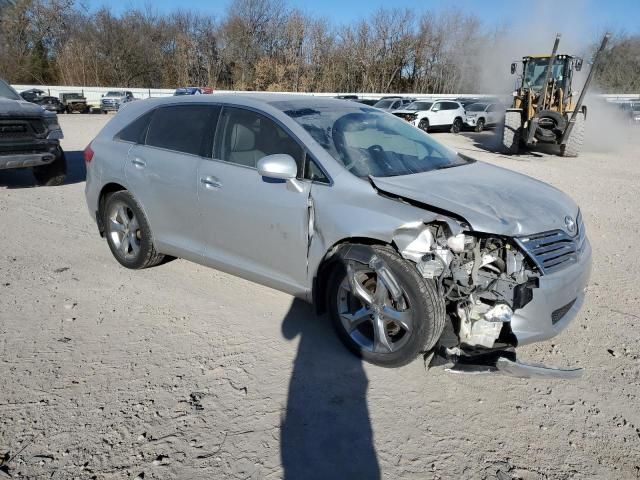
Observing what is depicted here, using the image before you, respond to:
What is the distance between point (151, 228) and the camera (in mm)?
4590

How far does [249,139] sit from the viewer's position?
3904 mm

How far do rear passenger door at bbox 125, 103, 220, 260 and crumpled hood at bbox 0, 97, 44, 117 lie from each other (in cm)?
482

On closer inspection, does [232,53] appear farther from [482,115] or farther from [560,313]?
[560,313]

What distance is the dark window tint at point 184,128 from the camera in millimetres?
4156

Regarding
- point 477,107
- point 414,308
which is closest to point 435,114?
point 477,107

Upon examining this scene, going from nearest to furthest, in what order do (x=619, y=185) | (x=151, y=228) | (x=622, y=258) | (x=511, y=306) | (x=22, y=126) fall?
(x=511, y=306) → (x=151, y=228) → (x=622, y=258) → (x=22, y=126) → (x=619, y=185)

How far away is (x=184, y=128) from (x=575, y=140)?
14.9 metres

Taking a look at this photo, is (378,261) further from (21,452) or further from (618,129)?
(618,129)

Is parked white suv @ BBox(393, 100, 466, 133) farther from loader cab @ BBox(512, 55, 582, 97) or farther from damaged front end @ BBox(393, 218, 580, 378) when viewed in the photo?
damaged front end @ BBox(393, 218, 580, 378)

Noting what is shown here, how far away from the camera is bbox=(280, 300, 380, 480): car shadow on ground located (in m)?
2.46

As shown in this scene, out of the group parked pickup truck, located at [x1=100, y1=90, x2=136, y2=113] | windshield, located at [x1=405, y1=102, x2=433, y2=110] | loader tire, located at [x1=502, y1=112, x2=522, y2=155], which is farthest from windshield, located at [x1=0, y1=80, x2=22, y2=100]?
parked pickup truck, located at [x1=100, y1=90, x2=136, y2=113]

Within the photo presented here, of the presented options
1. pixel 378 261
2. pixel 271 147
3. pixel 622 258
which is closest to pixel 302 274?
pixel 378 261

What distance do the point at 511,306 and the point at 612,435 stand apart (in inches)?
33.3

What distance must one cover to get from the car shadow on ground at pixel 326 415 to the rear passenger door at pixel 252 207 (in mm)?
500
